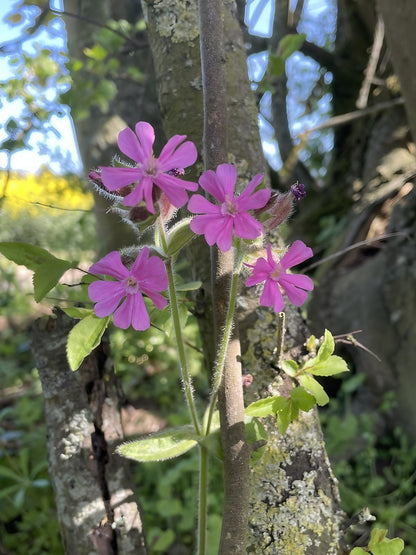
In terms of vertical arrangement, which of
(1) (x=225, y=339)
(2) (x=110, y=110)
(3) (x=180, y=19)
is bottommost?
(1) (x=225, y=339)

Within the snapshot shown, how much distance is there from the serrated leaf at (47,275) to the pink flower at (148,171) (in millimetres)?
220

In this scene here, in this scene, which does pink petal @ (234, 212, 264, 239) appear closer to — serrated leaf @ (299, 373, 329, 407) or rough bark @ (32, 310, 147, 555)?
serrated leaf @ (299, 373, 329, 407)

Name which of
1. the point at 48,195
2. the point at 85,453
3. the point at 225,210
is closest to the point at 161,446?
the point at 85,453

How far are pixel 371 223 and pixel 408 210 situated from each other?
0.51m

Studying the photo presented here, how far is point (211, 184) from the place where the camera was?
2.15 feet

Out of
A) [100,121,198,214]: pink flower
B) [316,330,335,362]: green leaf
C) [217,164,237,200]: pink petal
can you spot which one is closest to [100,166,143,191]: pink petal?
[100,121,198,214]: pink flower

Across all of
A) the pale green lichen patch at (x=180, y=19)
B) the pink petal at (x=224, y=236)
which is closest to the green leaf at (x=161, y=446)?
the pink petal at (x=224, y=236)

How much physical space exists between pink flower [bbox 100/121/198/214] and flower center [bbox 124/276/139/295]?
117 mm

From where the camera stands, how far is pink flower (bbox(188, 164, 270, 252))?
638mm

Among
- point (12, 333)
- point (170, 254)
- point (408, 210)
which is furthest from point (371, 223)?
point (12, 333)

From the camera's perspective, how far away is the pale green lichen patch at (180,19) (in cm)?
112

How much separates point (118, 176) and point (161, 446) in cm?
45

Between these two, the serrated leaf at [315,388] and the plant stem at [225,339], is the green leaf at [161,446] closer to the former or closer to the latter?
the plant stem at [225,339]

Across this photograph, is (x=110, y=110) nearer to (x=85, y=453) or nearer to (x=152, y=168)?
(x=85, y=453)
